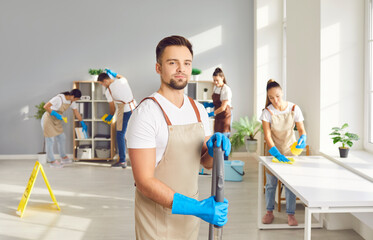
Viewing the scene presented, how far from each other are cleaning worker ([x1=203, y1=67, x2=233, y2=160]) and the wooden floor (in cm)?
79

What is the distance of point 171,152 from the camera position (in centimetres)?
155

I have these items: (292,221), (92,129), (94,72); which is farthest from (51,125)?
(292,221)

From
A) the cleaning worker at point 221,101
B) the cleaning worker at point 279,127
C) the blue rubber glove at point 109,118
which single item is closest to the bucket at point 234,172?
the cleaning worker at point 221,101

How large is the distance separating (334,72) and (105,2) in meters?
→ 4.69

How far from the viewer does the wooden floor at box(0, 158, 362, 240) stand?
335cm

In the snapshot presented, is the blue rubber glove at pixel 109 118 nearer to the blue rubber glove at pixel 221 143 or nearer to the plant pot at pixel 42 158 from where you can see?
the plant pot at pixel 42 158

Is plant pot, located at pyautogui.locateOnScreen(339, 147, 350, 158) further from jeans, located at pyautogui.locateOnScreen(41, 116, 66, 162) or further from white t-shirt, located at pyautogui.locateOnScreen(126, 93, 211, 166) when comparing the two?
jeans, located at pyautogui.locateOnScreen(41, 116, 66, 162)

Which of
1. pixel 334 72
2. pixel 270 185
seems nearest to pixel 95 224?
pixel 270 185

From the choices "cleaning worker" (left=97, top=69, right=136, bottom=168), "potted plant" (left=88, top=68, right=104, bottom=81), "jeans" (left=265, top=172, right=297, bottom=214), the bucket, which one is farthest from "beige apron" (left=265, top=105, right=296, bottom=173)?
"potted plant" (left=88, top=68, right=104, bottom=81)

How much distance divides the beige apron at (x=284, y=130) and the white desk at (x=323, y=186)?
0.30 m

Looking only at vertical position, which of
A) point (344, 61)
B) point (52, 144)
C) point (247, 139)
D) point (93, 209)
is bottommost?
point (93, 209)

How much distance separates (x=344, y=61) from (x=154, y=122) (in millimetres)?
2843

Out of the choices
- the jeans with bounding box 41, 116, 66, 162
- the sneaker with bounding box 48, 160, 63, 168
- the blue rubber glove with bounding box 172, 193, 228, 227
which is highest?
the blue rubber glove with bounding box 172, 193, 228, 227

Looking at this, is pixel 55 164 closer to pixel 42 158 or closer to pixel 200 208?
pixel 42 158
